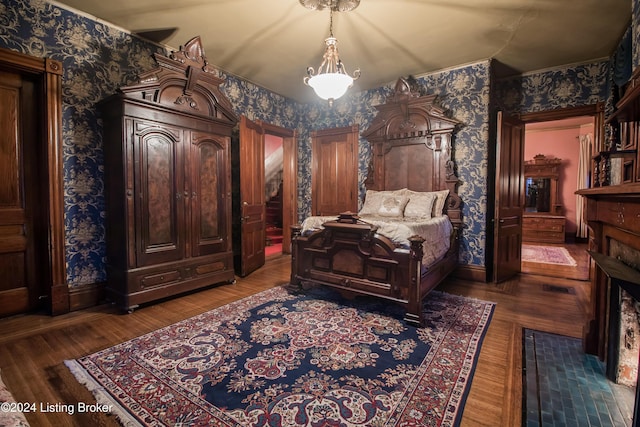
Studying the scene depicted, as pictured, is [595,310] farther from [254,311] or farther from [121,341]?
[121,341]

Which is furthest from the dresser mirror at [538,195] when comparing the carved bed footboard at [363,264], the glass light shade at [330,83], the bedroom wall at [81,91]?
the bedroom wall at [81,91]

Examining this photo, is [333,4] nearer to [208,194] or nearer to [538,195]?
[208,194]

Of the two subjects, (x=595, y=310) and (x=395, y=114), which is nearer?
(x=595, y=310)

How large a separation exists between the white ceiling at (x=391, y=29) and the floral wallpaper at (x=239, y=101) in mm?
202

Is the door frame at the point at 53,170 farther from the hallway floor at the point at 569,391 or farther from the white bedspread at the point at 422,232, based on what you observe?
the hallway floor at the point at 569,391

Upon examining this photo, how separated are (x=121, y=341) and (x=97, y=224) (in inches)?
54.5

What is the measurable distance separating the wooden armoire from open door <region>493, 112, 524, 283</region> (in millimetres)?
3331

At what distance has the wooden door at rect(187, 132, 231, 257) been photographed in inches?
131

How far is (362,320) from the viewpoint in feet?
8.72

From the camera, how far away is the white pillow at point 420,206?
3.75 metres

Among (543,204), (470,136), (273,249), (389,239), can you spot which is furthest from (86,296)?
(543,204)

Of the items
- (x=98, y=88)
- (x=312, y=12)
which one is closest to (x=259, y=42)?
(x=312, y=12)

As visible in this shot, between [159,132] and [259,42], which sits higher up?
[259,42]

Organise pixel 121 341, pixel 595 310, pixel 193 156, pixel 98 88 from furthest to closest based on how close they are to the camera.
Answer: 1. pixel 193 156
2. pixel 98 88
3. pixel 121 341
4. pixel 595 310
